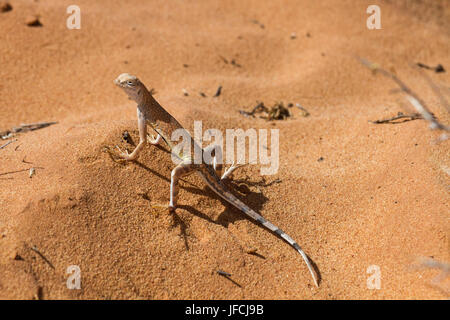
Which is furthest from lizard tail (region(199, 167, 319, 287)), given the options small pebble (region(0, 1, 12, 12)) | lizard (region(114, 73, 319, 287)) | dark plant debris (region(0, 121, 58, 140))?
small pebble (region(0, 1, 12, 12))

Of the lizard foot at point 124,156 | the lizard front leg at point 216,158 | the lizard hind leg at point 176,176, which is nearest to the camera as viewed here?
the lizard hind leg at point 176,176

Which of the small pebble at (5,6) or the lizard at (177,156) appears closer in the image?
the lizard at (177,156)

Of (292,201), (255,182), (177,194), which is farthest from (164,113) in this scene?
(292,201)

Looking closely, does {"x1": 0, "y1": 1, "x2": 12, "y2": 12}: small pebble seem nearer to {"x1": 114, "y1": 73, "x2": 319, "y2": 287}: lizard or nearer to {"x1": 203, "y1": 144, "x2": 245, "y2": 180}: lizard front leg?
{"x1": 114, "y1": 73, "x2": 319, "y2": 287}: lizard

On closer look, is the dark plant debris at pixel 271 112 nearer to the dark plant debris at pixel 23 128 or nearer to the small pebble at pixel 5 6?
the dark plant debris at pixel 23 128

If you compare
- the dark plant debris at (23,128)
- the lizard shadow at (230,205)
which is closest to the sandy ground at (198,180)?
the lizard shadow at (230,205)

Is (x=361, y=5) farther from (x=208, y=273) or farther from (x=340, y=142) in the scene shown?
(x=208, y=273)
